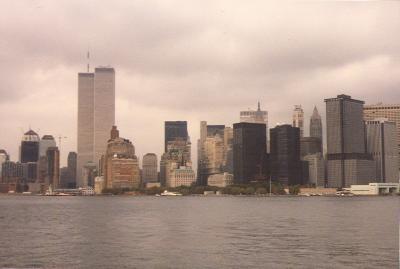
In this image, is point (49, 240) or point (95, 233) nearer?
point (49, 240)

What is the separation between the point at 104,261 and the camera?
30531 millimetres

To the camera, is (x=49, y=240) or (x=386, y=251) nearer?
(x=386, y=251)

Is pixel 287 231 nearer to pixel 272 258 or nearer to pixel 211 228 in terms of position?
pixel 211 228

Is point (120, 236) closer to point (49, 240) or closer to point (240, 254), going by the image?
point (49, 240)

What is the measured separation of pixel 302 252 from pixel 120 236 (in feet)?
46.5

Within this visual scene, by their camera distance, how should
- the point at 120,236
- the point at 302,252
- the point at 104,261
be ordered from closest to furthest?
1. the point at 104,261
2. the point at 302,252
3. the point at 120,236

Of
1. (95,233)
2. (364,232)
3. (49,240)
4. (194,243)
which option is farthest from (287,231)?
(49,240)

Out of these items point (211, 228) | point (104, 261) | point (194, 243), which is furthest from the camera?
point (211, 228)

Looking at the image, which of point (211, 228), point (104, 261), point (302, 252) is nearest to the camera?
point (104, 261)

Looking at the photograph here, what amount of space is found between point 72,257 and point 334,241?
15.9 m

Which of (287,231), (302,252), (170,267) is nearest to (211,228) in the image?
(287,231)

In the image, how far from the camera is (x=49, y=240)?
39.4 m

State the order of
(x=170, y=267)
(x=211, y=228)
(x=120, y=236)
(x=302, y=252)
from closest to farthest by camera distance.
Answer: (x=170, y=267), (x=302, y=252), (x=120, y=236), (x=211, y=228)

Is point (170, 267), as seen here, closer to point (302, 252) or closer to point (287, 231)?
point (302, 252)
